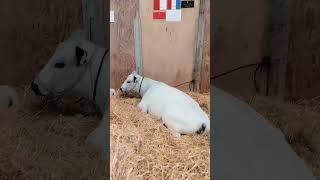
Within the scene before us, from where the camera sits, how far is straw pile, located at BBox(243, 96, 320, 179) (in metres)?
0.98

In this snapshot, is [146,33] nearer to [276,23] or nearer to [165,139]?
[165,139]

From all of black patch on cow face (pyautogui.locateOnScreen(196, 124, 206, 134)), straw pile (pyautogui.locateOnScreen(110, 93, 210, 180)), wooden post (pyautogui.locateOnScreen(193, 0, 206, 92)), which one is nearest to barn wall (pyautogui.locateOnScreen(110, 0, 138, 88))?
wooden post (pyautogui.locateOnScreen(193, 0, 206, 92))

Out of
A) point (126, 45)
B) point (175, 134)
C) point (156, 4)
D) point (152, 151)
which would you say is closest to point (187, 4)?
point (156, 4)

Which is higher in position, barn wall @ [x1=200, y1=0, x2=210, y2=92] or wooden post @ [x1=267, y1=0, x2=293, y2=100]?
wooden post @ [x1=267, y1=0, x2=293, y2=100]

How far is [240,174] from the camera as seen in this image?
1005 millimetres

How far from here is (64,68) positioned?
3.27 feet

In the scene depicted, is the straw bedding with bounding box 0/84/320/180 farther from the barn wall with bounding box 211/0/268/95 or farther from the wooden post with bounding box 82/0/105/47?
the wooden post with bounding box 82/0/105/47

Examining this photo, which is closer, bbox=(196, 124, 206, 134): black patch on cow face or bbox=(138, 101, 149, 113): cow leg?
bbox=(196, 124, 206, 134): black patch on cow face

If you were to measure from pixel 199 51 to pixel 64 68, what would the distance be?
2.80m

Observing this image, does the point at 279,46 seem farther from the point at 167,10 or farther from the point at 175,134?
the point at 167,10

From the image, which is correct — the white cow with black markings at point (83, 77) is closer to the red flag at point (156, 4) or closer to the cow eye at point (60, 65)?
the cow eye at point (60, 65)

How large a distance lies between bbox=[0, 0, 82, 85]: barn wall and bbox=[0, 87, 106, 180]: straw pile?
6 centimetres

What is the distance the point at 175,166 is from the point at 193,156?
18 cm

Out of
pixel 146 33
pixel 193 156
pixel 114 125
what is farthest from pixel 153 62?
pixel 193 156
